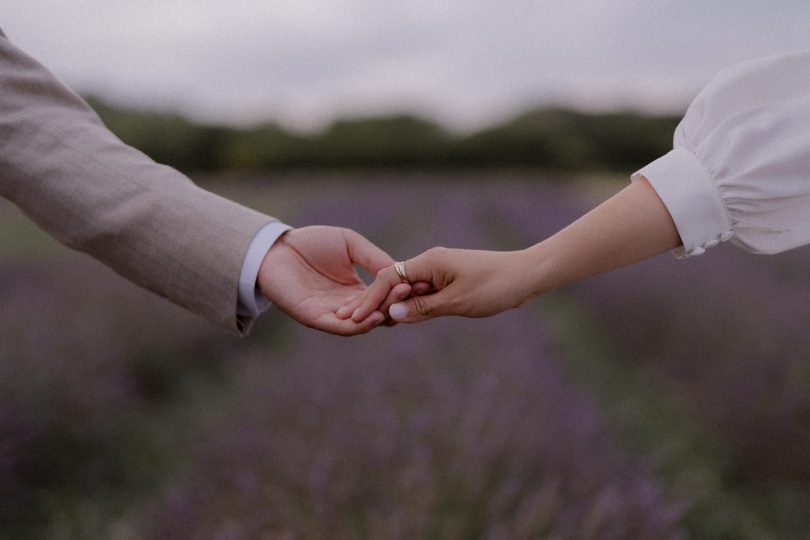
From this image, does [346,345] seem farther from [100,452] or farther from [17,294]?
[17,294]

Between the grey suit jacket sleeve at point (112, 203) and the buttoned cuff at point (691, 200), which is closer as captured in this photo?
the buttoned cuff at point (691, 200)

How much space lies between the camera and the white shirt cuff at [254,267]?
1615 millimetres

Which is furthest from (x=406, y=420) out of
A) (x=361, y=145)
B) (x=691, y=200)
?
(x=361, y=145)

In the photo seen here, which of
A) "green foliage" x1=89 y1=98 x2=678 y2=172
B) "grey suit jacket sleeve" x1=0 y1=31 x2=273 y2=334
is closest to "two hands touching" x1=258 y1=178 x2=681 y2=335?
"grey suit jacket sleeve" x1=0 y1=31 x2=273 y2=334

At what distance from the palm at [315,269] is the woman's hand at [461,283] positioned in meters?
0.10

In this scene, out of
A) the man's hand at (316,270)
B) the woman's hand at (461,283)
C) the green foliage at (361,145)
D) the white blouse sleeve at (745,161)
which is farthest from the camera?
the green foliage at (361,145)

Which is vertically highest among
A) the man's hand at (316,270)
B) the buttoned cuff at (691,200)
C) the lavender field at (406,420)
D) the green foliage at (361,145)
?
the buttoned cuff at (691,200)

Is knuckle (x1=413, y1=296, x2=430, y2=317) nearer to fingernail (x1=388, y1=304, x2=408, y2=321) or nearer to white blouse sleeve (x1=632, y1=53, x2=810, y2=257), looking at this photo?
fingernail (x1=388, y1=304, x2=408, y2=321)

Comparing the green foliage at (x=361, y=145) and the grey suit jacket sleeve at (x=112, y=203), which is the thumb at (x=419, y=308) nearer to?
the grey suit jacket sleeve at (x=112, y=203)

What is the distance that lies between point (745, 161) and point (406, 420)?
3.91ft

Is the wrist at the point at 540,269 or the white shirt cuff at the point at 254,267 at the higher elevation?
the wrist at the point at 540,269

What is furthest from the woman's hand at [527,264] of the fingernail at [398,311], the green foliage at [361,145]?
the green foliage at [361,145]

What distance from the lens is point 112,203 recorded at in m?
1.58

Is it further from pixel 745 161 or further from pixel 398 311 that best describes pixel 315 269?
pixel 745 161
